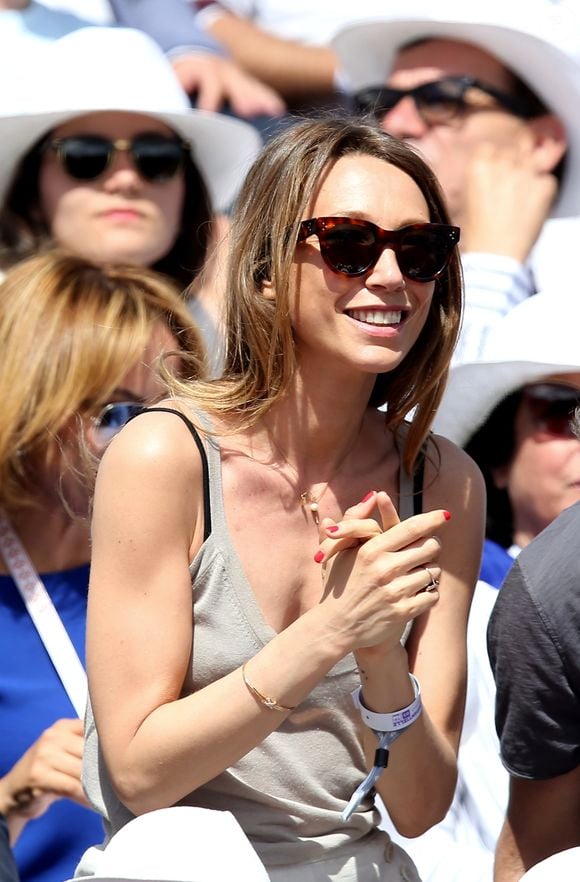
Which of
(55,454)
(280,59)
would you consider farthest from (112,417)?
(280,59)

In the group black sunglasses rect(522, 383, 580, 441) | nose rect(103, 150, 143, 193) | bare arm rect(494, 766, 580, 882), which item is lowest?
bare arm rect(494, 766, 580, 882)

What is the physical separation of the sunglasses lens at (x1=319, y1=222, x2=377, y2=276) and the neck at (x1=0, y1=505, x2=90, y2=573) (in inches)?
39.7

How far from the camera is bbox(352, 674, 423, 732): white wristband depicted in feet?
6.15

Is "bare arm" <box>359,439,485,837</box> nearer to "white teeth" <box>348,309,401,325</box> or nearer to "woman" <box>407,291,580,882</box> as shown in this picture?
"white teeth" <box>348,309,401,325</box>

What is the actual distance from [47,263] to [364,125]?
104 centimetres

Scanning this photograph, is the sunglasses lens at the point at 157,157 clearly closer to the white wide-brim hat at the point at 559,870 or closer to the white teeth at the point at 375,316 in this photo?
the white teeth at the point at 375,316

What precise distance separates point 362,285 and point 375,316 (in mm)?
46

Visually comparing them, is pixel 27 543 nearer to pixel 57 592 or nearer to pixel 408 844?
pixel 57 592

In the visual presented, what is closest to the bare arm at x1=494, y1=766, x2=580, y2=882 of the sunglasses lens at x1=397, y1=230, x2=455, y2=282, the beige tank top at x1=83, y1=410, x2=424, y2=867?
the beige tank top at x1=83, y1=410, x2=424, y2=867

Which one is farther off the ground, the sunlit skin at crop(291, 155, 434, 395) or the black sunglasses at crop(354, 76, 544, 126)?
the sunlit skin at crop(291, 155, 434, 395)

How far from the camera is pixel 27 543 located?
2742 millimetres

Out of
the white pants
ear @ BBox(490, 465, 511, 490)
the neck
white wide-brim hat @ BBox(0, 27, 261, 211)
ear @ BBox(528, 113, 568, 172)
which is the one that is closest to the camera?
the white pants

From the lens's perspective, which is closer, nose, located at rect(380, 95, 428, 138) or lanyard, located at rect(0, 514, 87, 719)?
lanyard, located at rect(0, 514, 87, 719)

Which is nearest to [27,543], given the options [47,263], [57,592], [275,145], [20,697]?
[57,592]
